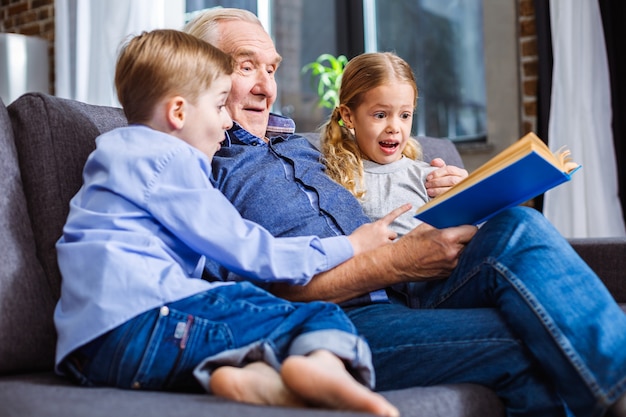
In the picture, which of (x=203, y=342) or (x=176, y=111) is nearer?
Answer: (x=203, y=342)

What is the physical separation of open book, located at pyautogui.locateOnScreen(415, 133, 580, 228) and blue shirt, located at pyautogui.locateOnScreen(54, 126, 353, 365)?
0.28 m

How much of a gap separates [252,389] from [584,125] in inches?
96.8

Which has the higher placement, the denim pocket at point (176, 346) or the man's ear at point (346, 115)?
the man's ear at point (346, 115)

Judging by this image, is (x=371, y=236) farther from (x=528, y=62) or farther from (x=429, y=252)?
(x=528, y=62)

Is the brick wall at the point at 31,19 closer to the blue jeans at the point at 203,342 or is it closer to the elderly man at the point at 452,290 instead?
the elderly man at the point at 452,290

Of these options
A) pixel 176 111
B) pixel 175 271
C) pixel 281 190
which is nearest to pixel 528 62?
pixel 281 190

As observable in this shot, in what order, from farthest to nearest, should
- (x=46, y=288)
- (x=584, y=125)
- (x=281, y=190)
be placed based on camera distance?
(x=584, y=125) < (x=281, y=190) < (x=46, y=288)

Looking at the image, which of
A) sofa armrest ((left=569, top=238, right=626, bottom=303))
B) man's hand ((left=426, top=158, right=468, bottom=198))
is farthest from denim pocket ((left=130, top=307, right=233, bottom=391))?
sofa armrest ((left=569, top=238, right=626, bottom=303))

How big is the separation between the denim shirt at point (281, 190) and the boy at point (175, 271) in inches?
8.3

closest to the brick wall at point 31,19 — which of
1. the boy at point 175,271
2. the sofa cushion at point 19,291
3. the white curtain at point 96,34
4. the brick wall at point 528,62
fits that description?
the white curtain at point 96,34

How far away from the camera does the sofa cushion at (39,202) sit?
1194 millimetres

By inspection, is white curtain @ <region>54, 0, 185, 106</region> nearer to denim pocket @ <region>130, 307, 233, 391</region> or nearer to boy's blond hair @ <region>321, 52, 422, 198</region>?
boy's blond hair @ <region>321, 52, 422, 198</region>

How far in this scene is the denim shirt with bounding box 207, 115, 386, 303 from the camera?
145 centimetres

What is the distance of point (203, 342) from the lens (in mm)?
1036
